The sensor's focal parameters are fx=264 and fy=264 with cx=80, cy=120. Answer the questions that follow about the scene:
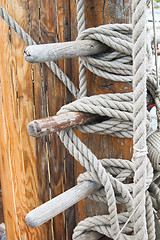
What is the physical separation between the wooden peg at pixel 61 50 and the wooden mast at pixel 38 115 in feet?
0.40

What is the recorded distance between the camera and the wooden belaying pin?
28.1 inches

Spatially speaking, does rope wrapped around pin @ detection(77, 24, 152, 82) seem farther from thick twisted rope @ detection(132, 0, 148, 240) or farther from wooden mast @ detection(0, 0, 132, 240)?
thick twisted rope @ detection(132, 0, 148, 240)

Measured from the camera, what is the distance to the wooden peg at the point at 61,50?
72cm

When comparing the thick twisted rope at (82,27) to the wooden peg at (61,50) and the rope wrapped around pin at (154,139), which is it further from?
the rope wrapped around pin at (154,139)

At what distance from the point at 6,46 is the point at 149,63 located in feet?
1.86

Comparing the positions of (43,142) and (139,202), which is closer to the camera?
(139,202)

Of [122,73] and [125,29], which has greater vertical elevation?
[125,29]

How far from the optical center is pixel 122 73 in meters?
0.89

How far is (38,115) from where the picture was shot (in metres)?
1.10

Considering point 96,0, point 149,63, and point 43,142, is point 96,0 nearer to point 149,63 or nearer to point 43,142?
point 149,63

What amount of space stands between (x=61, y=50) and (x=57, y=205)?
1.46ft

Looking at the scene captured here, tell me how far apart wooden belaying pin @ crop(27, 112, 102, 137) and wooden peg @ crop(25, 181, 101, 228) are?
20cm

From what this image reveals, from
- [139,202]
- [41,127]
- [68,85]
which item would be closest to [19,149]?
[68,85]

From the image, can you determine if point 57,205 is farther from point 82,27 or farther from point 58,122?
point 82,27
